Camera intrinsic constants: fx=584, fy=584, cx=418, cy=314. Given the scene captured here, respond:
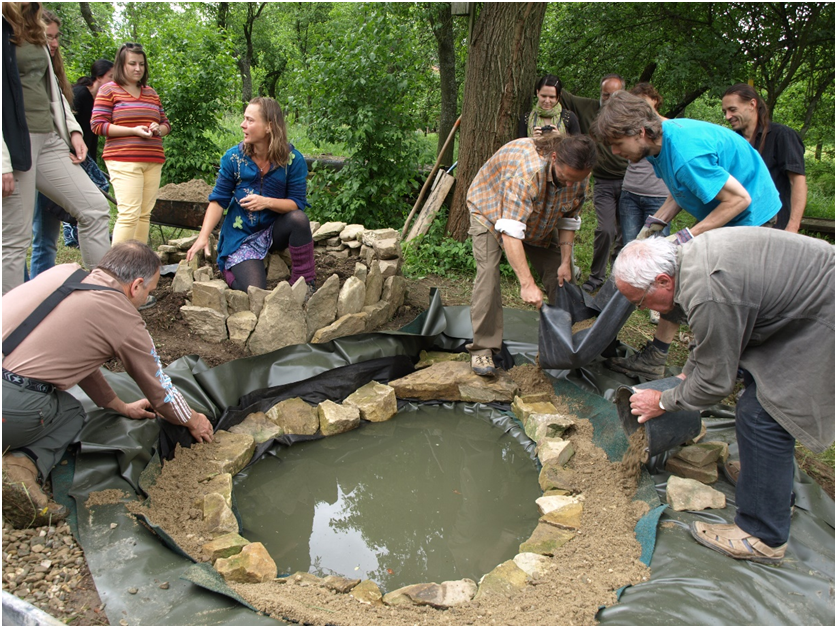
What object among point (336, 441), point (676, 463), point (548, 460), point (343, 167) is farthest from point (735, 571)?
point (343, 167)

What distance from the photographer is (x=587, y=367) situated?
11.9ft

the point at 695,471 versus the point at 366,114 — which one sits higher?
the point at 366,114

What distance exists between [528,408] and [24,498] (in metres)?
2.44

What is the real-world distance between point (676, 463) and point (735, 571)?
68cm

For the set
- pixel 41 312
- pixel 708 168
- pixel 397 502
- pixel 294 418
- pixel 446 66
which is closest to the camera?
pixel 41 312

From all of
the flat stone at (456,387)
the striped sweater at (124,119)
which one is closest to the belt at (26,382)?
the flat stone at (456,387)

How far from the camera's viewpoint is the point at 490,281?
3.52 metres

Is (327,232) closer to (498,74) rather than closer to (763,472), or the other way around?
(498,74)

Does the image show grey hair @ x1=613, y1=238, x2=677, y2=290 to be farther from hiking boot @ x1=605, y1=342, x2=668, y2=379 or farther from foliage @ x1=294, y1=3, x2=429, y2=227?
foliage @ x1=294, y1=3, x2=429, y2=227

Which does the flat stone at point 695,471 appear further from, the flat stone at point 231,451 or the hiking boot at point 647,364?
the flat stone at point 231,451

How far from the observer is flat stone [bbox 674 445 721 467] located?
2.71m

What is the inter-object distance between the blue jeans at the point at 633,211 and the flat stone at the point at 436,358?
5.32 ft

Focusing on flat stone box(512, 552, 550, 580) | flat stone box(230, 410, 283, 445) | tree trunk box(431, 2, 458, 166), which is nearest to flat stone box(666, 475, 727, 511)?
flat stone box(512, 552, 550, 580)

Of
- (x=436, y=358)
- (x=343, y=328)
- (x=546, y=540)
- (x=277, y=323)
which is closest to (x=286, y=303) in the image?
(x=277, y=323)
